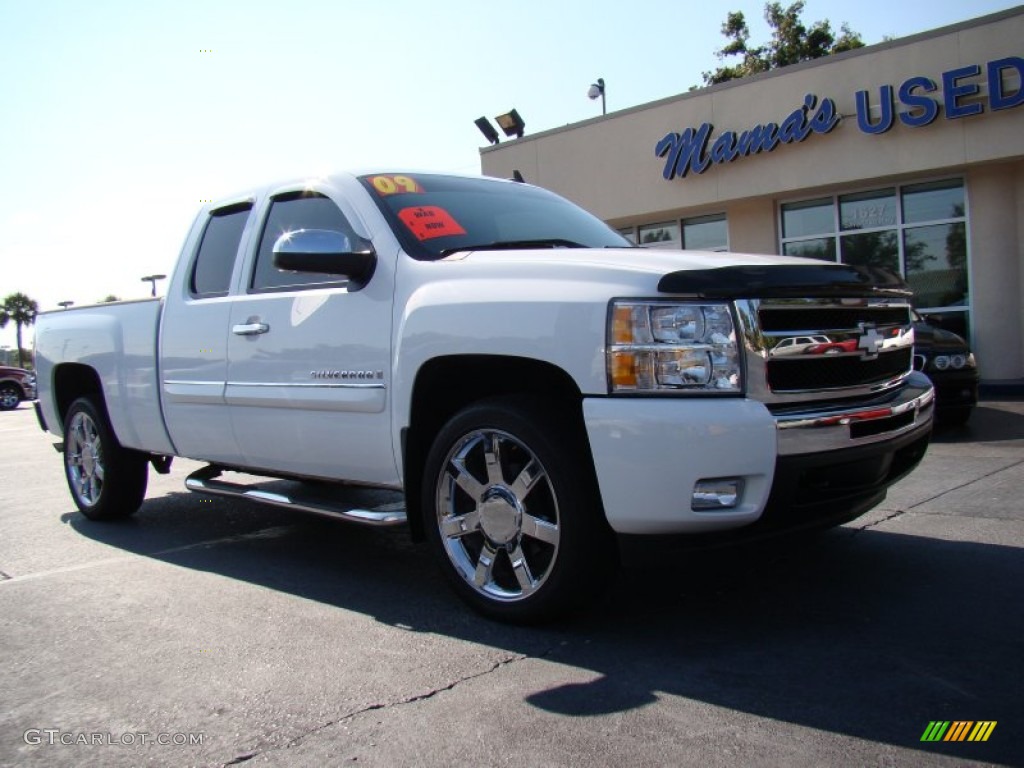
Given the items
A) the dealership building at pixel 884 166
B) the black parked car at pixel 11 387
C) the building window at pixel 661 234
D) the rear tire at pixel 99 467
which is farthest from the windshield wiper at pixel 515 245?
the black parked car at pixel 11 387

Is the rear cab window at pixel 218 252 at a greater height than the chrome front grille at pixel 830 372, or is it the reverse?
the rear cab window at pixel 218 252

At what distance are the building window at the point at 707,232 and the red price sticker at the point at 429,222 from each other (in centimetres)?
1374

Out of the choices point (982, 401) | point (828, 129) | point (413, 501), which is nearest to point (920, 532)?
point (413, 501)

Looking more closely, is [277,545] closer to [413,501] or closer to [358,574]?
[358,574]

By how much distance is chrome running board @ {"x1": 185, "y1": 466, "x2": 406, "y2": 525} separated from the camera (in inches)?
155

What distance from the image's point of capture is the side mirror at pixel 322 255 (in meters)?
3.91

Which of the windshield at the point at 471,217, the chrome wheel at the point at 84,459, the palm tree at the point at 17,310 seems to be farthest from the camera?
the palm tree at the point at 17,310

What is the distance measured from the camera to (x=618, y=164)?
17969 mm

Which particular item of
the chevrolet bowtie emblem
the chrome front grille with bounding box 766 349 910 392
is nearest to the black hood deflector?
the chevrolet bowtie emblem

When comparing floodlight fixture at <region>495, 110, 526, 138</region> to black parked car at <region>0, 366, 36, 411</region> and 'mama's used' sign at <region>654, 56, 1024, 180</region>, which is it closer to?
'mama's used' sign at <region>654, 56, 1024, 180</region>

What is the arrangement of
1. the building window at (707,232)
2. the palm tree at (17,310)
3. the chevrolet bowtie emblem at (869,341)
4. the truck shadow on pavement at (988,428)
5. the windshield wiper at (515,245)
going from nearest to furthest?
the chevrolet bowtie emblem at (869,341) → the windshield wiper at (515,245) → the truck shadow on pavement at (988,428) → the building window at (707,232) → the palm tree at (17,310)

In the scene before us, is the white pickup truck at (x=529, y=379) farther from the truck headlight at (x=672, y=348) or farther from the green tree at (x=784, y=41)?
the green tree at (x=784, y=41)

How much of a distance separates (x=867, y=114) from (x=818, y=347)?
41.1 ft

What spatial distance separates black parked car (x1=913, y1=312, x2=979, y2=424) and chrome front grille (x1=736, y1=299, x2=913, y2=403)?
17.9 ft
